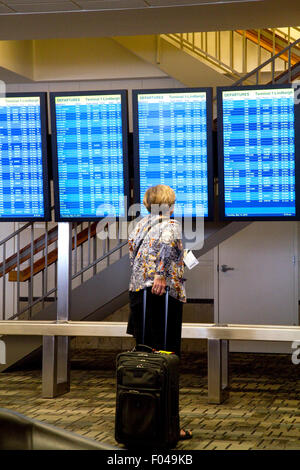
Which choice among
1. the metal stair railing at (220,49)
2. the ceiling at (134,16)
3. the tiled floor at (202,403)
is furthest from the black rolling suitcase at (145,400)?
the metal stair railing at (220,49)

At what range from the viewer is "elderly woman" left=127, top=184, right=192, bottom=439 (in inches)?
197

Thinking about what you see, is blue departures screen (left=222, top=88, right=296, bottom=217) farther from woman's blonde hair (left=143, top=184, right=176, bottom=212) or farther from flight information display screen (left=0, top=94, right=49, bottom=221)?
flight information display screen (left=0, top=94, right=49, bottom=221)

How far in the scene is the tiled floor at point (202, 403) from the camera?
16.4 feet

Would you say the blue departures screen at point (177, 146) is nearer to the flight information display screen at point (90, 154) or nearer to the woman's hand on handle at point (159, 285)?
the flight information display screen at point (90, 154)

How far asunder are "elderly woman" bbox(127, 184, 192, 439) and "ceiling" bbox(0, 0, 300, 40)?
1.99 metres

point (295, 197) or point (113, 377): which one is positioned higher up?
point (295, 197)

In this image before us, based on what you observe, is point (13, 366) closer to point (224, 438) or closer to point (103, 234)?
point (103, 234)

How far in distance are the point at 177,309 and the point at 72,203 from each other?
1.83 meters

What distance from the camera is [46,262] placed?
7199mm

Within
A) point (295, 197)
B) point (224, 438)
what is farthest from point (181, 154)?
point (224, 438)

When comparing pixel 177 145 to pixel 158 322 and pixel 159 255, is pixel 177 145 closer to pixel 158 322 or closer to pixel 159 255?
pixel 159 255

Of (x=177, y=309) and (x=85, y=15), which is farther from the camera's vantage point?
(x=85, y=15)

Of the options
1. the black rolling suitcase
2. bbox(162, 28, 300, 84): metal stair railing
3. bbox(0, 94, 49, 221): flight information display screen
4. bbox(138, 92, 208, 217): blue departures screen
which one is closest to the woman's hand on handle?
the black rolling suitcase

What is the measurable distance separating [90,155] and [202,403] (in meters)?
2.40
